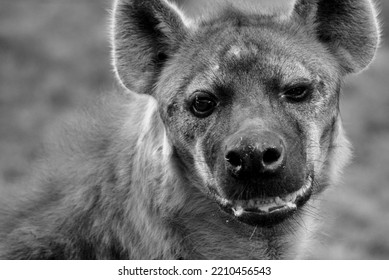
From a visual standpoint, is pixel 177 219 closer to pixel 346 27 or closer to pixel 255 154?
pixel 255 154

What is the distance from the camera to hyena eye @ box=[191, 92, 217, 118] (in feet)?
15.3

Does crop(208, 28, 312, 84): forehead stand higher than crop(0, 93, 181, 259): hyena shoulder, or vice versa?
crop(208, 28, 312, 84): forehead

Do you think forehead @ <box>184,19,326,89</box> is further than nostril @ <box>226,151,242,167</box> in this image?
Yes

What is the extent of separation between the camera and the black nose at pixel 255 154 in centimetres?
423

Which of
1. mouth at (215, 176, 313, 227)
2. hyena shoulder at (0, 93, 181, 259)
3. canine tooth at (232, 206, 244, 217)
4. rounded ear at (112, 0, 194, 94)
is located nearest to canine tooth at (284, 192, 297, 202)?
mouth at (215, 176, 313, 227)

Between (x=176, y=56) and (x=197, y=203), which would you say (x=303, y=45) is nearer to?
(x=176, y=56)

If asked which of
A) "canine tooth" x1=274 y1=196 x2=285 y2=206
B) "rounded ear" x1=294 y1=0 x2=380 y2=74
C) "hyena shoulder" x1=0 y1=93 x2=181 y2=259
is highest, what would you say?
"rounded ear" x1=294 y1=0 x2=380 y2=74

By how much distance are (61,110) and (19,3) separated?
97.8 inches

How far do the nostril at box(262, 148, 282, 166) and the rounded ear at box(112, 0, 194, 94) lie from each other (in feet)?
3.44

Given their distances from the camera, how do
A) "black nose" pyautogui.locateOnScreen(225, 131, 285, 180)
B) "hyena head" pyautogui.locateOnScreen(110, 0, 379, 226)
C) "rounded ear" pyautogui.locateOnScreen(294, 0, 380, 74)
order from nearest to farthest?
"black nose" pyautogui.locateOnScreen(225, 131, 285, 180)
"hyena head" pyautogui.locateOnScreen(110, 0, 379, 226)
"rounded ear" pyautogui.locateOnScreen(294, 0, 380, 74)

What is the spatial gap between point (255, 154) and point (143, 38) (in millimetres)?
1227

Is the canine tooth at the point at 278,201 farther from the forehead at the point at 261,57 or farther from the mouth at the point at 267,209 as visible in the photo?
the forehead at the point at 261,57

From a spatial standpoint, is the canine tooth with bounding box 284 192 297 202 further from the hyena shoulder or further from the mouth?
Result: the hyena shoulder

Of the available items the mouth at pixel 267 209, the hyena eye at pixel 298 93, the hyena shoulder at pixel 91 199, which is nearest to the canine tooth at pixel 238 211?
the mouth at pixel 267 209
